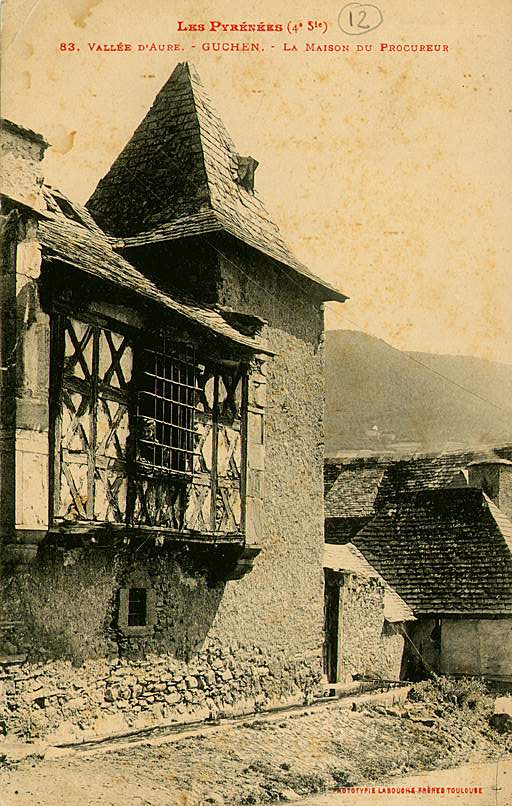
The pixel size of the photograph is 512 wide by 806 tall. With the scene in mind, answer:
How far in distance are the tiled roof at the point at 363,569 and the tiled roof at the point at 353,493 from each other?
314cm

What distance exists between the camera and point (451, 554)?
22000 mm

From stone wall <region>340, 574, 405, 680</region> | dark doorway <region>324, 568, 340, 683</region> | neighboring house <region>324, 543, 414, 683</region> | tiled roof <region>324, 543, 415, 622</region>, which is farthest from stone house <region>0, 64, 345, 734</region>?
tiled roof <region>324, 543, 415, 622</region>

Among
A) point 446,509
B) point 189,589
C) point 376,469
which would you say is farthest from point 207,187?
point 376,469

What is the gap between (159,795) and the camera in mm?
9906

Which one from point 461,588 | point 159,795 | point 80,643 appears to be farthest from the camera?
point 461,588

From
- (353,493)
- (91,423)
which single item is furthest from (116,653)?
(353,493)

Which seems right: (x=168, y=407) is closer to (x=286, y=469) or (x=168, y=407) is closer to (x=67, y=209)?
(x=67, y=209)

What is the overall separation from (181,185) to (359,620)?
30.2 feet

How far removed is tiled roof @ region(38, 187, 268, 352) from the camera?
1120cm

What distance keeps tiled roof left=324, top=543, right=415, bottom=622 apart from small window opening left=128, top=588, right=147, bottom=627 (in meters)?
6.59

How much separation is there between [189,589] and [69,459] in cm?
372

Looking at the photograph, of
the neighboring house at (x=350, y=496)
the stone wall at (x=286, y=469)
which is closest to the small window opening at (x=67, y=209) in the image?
the stone wall at (x=286, y=469)

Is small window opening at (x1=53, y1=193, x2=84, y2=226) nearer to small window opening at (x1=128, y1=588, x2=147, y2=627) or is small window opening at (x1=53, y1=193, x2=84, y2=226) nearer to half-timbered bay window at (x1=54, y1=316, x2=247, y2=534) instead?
half-timbered bay window at (x1=54, y1=316, x2=247, y2=534)

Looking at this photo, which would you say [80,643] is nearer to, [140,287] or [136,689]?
[136,689]
